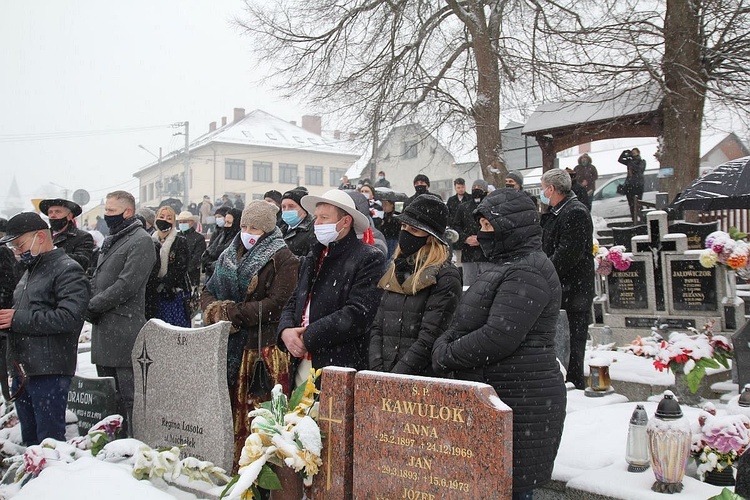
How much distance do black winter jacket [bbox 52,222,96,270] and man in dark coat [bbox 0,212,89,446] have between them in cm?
193

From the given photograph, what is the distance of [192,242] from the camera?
31.0ft

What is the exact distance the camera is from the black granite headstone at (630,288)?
9.30 metres

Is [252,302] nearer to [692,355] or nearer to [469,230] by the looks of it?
[692,355]

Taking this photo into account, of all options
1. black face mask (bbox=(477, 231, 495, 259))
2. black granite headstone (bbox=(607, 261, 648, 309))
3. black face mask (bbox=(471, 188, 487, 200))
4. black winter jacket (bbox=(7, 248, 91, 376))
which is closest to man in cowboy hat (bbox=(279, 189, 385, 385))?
black face mask (bbox=(477, 231, 495, 259))

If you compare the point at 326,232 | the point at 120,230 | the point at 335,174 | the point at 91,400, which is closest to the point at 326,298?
the point at 326,232

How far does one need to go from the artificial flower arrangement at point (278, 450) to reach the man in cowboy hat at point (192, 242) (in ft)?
18.8

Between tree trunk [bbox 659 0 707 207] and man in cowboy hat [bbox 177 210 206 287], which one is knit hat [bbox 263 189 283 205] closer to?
man in cowboy hat [bbox 177 210 206 287]

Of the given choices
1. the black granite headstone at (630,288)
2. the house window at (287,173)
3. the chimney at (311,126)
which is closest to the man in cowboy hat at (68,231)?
the black granite headstone at (630,288)

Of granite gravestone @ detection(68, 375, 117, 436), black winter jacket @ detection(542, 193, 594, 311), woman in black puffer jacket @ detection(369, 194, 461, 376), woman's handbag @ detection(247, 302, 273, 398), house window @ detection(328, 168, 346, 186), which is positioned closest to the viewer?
woman in black puffer jacket @ detection(369, 194, 461, 376)

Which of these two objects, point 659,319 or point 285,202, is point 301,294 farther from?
point 659,319

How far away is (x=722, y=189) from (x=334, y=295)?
17.3ft

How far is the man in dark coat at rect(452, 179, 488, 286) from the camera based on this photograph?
34.9 feet

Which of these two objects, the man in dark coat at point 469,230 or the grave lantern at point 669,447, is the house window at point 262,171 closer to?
the man in dark coat at point 469,230

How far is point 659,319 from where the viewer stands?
356 inches
